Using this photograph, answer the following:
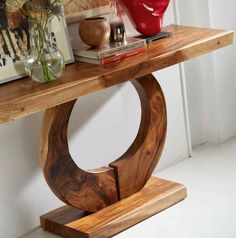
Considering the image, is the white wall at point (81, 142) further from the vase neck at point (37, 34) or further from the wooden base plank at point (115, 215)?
the vase neck at point (37, 34)

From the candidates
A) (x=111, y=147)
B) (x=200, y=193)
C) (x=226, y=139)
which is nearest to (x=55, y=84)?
(x=111, y=147)

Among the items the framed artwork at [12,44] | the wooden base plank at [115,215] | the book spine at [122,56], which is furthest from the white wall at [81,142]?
the book spine at [122,56]

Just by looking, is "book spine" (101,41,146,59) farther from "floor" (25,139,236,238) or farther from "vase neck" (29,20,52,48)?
"floor" (25,139,236,238)

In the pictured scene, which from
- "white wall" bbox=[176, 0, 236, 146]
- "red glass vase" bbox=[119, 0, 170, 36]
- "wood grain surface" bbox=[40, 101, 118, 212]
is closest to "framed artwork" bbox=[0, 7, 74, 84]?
"wood grain surface" bbox=[40, 101, 118, 212]

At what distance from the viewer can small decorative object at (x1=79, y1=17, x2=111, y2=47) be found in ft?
8.19

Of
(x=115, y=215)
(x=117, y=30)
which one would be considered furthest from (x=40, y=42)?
(x=115, y=215)

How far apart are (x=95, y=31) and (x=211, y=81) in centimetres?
96

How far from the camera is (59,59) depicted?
92.4 inches

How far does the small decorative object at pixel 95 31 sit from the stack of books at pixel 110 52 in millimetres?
27

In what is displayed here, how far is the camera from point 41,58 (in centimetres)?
233

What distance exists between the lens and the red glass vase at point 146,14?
267cm

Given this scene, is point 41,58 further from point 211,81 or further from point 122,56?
point 211,81

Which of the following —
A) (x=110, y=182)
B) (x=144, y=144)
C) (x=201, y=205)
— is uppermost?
(x=144, y=144)

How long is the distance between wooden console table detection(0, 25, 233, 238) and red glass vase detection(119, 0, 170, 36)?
8cm
